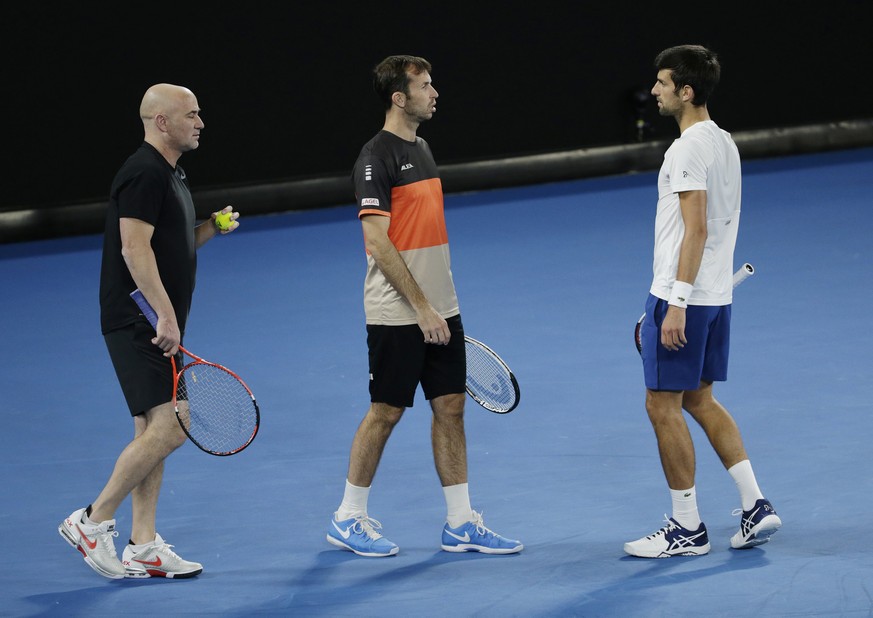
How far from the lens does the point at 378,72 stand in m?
4.35

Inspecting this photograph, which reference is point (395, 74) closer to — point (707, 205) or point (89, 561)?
point (707, 205)

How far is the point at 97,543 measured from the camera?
4180mm

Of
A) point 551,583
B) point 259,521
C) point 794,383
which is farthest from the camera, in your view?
point 794,383

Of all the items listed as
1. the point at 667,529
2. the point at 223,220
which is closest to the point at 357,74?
the point at 223,220

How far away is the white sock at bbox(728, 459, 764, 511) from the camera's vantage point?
4.18 metres

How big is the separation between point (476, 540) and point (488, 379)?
0.60 metres

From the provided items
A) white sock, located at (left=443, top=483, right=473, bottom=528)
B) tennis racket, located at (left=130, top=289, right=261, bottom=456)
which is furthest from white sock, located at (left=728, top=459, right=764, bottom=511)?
tennis racket, located at (left=130, top=289, right=261, bottom=456)

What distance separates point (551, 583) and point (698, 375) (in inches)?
32.9

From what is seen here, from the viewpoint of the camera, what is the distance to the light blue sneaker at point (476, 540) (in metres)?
4.26

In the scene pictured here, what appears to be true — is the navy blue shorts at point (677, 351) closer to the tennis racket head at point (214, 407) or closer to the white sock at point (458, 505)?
the white sock at point (458, 505)

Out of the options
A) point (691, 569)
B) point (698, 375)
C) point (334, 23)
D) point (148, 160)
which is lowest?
point (691, 569)

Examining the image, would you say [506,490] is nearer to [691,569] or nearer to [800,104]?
[691,569]

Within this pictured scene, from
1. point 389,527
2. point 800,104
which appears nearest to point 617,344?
point 389,527

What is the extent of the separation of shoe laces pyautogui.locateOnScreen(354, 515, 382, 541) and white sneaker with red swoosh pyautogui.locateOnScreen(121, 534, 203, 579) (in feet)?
1.77
